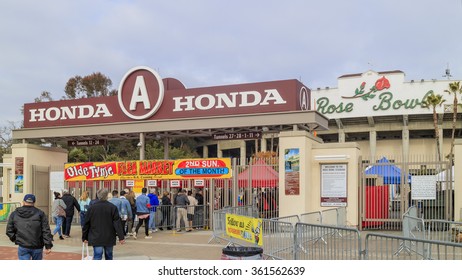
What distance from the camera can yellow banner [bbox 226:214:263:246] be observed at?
1045cm

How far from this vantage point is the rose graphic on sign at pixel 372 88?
2105 inches

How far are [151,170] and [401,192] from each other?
9.64 meters

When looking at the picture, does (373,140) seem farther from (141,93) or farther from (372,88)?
(141,93)

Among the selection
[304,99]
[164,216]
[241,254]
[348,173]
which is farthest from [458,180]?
[241,254]

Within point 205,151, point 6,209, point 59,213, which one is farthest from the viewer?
point 205,151

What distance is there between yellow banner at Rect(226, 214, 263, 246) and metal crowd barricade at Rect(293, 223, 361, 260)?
85 centimetres

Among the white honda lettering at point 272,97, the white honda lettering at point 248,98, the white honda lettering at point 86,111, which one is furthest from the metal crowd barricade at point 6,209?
the white honda lettering at point 272,97

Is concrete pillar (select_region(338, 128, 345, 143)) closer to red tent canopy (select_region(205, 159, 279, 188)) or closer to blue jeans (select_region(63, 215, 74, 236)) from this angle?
red tent canopy (select_region(205, 159, 279, 188))

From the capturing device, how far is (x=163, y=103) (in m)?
21.6

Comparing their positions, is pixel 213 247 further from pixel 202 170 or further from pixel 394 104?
pixel 394 104

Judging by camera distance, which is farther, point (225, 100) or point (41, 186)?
point (41, 186)

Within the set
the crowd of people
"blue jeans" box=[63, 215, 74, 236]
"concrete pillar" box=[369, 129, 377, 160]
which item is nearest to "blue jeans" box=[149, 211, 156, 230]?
the crowd of people

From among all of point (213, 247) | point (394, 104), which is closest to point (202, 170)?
point (213, 247)

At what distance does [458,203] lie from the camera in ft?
56.2
